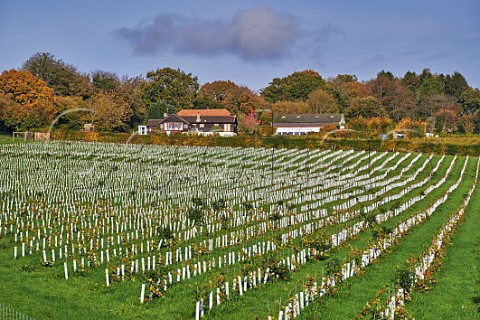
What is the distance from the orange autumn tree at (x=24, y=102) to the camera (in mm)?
79812

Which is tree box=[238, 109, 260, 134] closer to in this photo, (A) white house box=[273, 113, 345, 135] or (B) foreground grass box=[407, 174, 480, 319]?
(A) white house box=[273, 113, 345, 135]

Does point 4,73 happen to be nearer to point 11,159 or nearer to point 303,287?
point 11,159

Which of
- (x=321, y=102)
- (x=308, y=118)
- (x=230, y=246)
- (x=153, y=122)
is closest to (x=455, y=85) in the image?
(x=321, y=102)

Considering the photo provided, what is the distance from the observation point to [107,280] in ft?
51.6

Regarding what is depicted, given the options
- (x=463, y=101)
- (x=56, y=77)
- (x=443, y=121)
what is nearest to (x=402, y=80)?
(x=463, y=101)

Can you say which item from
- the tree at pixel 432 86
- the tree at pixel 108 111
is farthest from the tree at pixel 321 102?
the tree at pixel 108 111

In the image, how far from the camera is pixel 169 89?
124 meters

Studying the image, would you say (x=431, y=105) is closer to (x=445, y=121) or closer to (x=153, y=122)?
(x=445, y=121)

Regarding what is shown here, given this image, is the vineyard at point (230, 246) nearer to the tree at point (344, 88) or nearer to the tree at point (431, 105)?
the tree at point (431, 105)

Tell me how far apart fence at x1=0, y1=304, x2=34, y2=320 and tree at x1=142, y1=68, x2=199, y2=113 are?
4270 inches

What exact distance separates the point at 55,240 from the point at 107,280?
5897mm

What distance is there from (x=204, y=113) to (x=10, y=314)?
10620 cm

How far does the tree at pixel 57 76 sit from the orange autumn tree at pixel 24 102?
9648 millimetres

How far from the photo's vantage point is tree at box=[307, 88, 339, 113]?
391 ft
